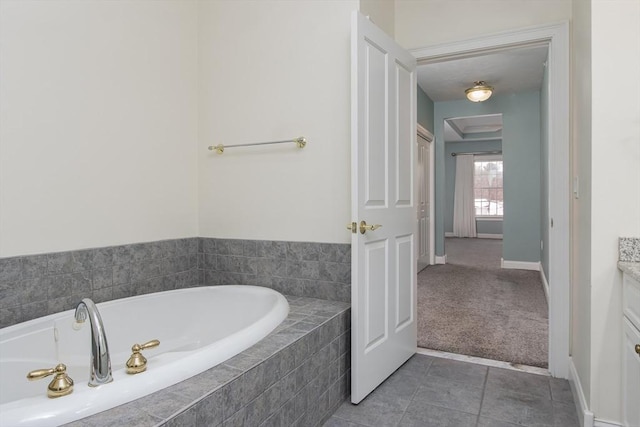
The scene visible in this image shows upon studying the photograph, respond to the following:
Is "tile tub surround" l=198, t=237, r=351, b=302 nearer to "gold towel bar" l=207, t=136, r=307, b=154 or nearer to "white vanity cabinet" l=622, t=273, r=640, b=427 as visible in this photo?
"gold towel bar" l=207, t=136, r=307, b=154

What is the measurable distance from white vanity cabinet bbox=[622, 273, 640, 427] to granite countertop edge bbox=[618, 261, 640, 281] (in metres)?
0.02

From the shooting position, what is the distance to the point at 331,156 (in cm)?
235

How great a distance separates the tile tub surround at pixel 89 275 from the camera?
1757 mm

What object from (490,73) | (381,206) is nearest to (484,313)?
(381,206)

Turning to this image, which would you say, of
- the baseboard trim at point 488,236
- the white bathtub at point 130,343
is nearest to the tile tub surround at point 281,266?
the white bathtub at point 130,343

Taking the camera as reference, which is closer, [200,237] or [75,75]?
[75,75]

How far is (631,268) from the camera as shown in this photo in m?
1.57

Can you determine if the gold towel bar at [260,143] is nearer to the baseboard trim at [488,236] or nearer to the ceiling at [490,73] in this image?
the ceiling at [490,73]

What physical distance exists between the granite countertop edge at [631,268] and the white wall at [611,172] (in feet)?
0.18

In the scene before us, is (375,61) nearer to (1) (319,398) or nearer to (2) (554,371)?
(1) (319,398)

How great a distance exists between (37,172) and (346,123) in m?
1.53

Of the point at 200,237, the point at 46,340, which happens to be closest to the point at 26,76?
the point at 46,340

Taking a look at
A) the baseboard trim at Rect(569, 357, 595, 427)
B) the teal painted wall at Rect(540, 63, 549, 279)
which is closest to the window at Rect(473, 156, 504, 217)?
the teal painted wall at Rect(540, 63, 549, 279)

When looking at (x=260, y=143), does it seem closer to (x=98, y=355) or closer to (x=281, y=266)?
(x=281, y=266)
